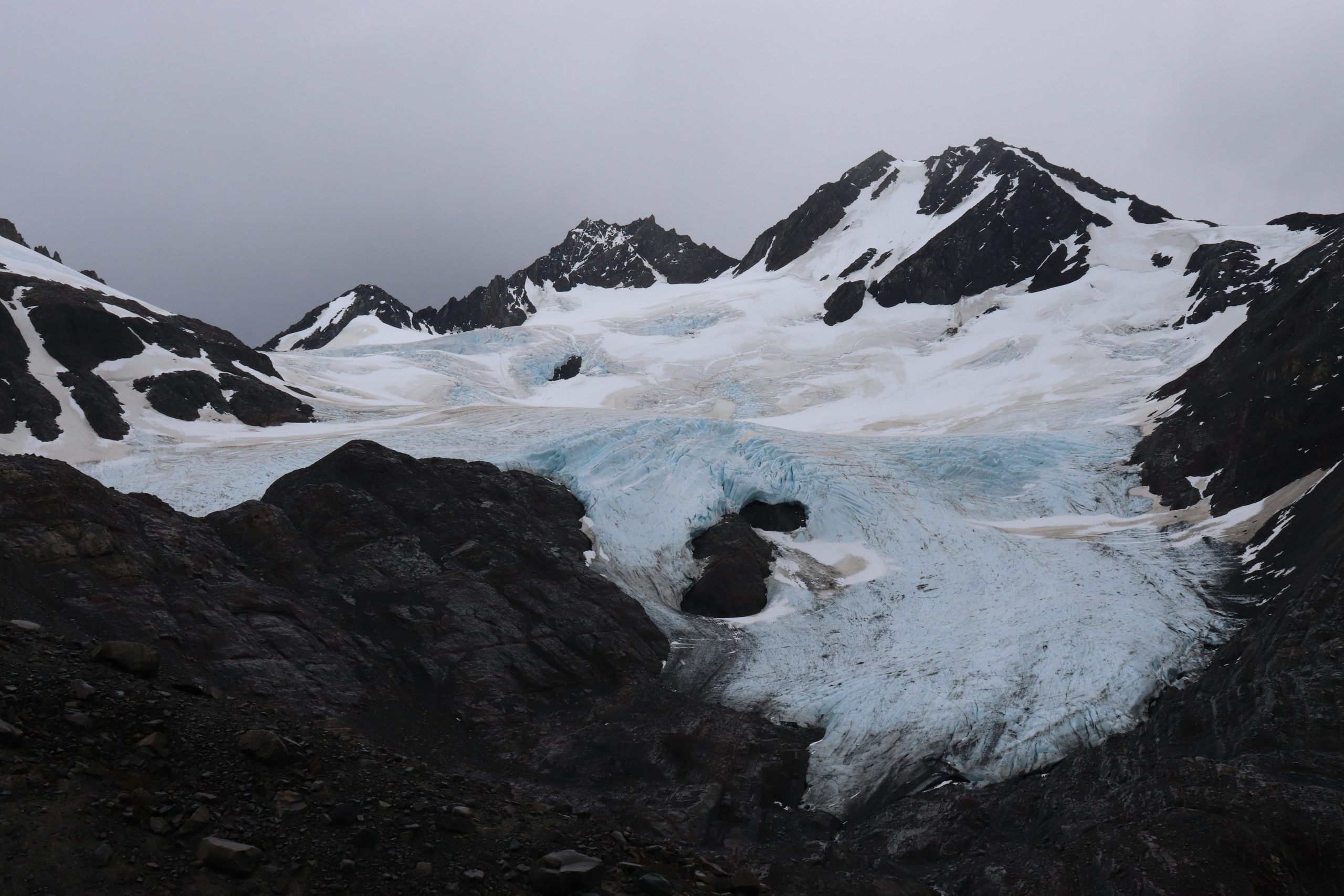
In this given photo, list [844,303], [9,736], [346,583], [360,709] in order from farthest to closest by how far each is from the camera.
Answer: [844,303], [346,583], [360,709], [9,736]

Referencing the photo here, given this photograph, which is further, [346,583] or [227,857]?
[346,583]

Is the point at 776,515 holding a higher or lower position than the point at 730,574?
higher

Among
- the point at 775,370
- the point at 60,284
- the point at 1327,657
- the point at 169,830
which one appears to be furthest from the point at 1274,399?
the point at 60,284

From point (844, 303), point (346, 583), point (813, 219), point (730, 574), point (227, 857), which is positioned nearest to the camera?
point (227, 857)

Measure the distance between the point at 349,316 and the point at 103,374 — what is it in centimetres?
8816

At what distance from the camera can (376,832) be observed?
9.55 metres

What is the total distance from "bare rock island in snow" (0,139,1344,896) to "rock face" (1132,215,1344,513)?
0.48 feet

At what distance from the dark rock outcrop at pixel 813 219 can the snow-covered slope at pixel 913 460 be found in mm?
28053

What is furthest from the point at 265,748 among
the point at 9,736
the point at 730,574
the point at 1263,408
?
the point at 1263,408

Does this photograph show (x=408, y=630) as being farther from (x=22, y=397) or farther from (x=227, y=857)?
(x=22, y=397)

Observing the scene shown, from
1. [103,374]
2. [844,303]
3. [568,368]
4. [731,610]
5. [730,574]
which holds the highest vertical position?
[844,303]

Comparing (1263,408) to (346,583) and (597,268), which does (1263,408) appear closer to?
(346,583)

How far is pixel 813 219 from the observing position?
106m

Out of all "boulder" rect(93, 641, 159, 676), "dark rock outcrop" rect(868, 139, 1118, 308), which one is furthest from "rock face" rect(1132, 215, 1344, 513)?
"dark rock outcrop" rect(868, 139, 1118, 308)
